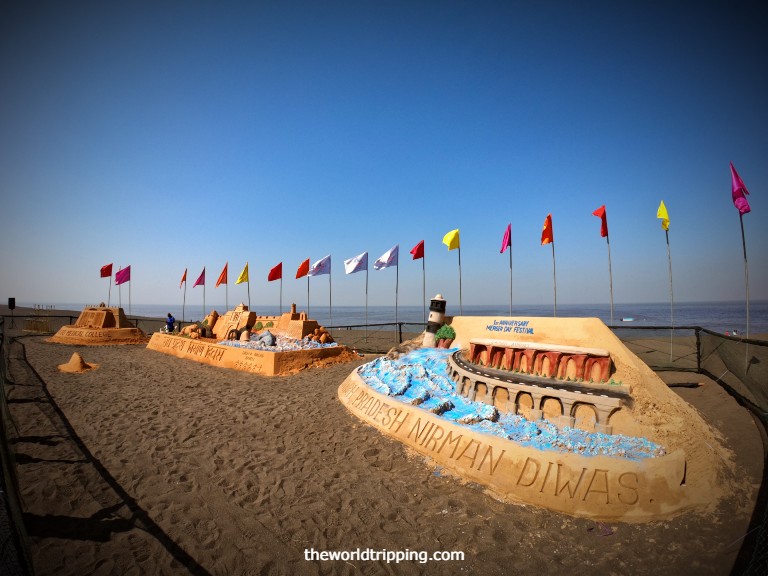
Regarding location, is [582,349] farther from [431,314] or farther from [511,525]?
[431,314]

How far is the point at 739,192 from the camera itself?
10000 millimetres

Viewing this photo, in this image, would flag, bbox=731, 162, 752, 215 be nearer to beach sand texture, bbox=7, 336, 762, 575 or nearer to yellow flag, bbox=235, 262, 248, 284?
beach sand texture, bbox=7, 336, 762, 575

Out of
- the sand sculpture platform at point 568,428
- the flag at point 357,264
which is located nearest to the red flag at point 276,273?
the flag at point 357,264

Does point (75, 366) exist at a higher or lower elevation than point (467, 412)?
lower

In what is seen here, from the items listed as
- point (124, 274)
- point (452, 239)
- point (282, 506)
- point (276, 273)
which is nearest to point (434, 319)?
point (452, 239)

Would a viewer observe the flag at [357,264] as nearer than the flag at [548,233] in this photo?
No

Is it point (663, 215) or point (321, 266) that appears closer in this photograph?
point (663, 215)

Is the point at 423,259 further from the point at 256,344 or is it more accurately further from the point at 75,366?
the point at 75,366

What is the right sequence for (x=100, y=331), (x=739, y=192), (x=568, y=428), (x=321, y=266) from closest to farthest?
(x=568, y=428) < (x=739, y=192) < (x=321, y=266) < (x=100, y=331)

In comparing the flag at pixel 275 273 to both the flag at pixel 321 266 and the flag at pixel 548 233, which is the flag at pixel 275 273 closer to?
the flag at pixel 321 266

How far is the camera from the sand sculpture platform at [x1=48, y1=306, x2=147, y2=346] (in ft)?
66.7

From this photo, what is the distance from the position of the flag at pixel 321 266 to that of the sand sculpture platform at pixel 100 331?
12356 millimetres

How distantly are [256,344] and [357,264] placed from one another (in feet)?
22.4

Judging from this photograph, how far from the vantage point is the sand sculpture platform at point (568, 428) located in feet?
15.7
